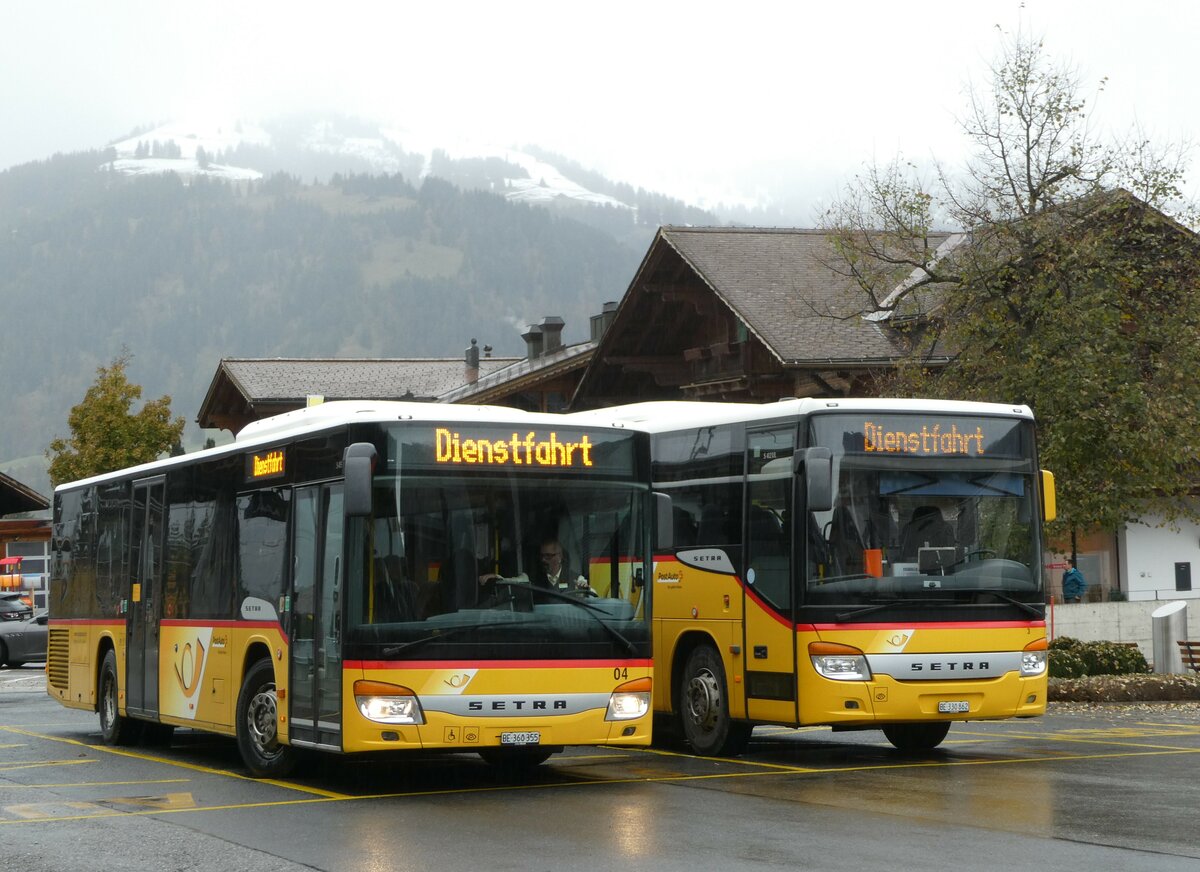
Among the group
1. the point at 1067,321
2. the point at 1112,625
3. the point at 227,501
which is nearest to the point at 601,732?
the point at 227,501

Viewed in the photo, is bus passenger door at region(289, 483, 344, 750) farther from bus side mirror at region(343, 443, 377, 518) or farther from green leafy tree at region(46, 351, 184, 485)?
green leafy tree at region(46, 351, 184, 485)

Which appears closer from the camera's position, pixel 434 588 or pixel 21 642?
pixel 434 588

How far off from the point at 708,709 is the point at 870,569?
2205 millimetres

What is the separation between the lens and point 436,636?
12.4 m

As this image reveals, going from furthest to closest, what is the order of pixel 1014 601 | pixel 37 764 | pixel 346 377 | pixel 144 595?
pixel 346 377
pixel 144 595
pixel 37 764
pixel 1014 601

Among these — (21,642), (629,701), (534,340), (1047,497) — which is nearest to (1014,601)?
(1047,497)

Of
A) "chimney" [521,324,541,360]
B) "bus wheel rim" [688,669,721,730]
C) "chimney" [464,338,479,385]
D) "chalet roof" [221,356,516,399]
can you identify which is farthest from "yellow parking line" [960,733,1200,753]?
"chimney" [464,338,479,385]

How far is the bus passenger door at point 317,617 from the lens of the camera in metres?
12.7

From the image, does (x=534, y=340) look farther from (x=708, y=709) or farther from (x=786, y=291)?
(x=708, y=709)

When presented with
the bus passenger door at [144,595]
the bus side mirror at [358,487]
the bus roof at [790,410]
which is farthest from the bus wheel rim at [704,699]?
the bus passenger door at [144,595]

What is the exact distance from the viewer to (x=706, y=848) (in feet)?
32.9

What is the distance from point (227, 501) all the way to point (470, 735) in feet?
13.2

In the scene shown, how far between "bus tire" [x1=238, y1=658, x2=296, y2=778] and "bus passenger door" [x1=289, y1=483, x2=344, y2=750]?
0.66m

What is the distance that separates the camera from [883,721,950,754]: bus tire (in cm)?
1623
